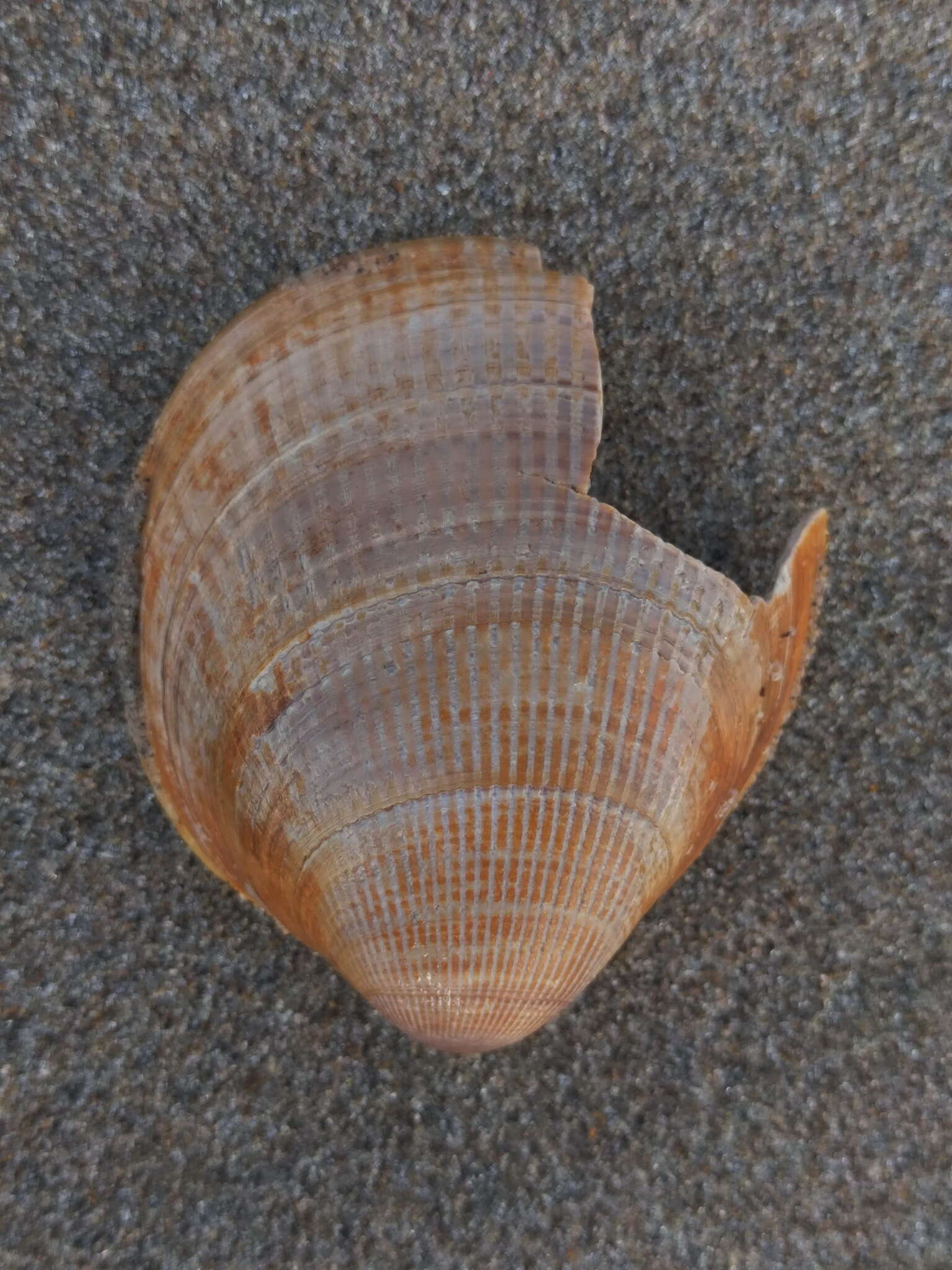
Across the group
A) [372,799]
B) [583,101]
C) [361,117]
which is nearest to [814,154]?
[583,101]

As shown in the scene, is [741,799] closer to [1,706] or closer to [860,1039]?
[860,1039]

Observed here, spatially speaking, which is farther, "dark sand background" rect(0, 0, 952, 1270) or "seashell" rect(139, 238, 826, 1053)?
"dark sand background" rect(0, 0, 952, 1270)

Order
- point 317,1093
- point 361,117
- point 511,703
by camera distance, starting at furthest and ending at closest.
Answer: point 317,1093 < point 361,117 < point 511,703

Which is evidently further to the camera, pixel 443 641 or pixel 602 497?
pixel 602 497
